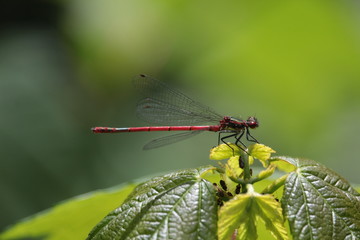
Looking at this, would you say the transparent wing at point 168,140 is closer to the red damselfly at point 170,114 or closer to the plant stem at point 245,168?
the red damselfly at point 170,114

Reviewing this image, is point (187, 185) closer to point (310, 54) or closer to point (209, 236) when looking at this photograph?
point (209, 236)

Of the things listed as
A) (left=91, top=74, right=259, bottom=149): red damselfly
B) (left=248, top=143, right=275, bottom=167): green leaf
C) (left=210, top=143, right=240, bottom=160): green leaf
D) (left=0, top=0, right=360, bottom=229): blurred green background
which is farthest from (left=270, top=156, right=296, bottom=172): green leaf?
(left=0, top=0, right=360, bottom=229): blurred green background

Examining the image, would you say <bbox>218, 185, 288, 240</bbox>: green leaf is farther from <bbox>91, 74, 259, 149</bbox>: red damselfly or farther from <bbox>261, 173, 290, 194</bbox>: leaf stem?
<bbox>91, 74, 259, 149</bbox>: red damselfly

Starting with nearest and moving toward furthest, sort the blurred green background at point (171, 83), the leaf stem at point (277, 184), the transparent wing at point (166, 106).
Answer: the leaf stem at point (277, 184)
the transparent wing at point (166, 106)
the blurred green background at point (171, 83)

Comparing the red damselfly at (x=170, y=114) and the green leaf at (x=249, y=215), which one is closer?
the green leaf at (x=249, y=215)

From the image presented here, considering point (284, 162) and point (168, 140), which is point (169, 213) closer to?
→ point (284, 162)

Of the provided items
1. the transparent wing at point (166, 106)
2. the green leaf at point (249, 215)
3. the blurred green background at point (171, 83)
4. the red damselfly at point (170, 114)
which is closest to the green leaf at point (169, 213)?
the green leaf at point (249, 215)

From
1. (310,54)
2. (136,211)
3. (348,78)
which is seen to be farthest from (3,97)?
(136,211)
